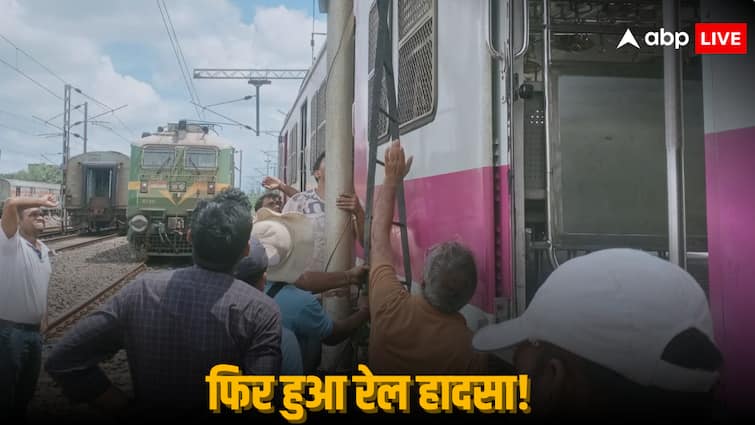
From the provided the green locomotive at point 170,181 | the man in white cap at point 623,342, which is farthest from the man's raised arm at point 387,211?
the green locomotive at point 170,181

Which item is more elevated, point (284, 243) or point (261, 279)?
point (284, 243)

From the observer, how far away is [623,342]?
1114 mm

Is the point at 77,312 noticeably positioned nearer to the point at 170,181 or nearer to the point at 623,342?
the point at 170,181

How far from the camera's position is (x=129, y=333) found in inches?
63.7

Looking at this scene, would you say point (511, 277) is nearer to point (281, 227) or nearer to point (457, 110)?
point (457, 110)

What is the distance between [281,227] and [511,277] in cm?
113

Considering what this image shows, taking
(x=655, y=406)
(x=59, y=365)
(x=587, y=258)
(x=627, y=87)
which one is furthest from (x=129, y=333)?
(x=627, y=87)

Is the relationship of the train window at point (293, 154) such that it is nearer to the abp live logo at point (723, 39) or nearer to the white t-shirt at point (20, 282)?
the white t-shirt at point (20, 282)

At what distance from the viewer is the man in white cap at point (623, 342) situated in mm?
1070

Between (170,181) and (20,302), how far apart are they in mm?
10056

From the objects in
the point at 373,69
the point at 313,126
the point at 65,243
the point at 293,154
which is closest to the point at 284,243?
the point at 373,69

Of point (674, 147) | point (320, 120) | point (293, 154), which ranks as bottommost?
point (674, 147)

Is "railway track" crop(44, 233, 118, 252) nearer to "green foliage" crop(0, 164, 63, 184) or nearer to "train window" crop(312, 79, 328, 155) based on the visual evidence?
"train window" crop(312, 79, 328, 155)

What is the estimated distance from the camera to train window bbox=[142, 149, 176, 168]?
1262 centimetres
